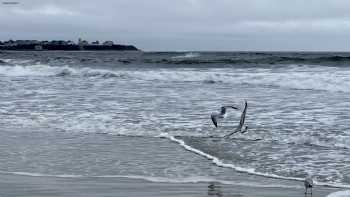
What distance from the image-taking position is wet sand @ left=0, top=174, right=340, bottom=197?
6027 mm

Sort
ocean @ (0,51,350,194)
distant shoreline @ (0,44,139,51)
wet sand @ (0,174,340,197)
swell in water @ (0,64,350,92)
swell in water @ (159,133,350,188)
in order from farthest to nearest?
distant shoreline @ (0,44,139,51), swell in water @ (0,64,350,92), ocean @ (0,51,350,194), swell in water @ (159,133,350,188), wet sand @ (0,174,340,197)

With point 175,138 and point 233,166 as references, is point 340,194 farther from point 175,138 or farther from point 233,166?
point 175,138

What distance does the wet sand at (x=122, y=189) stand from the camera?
603 cm

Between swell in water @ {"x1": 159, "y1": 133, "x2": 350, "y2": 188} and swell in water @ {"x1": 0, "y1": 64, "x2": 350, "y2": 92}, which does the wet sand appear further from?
swell in water @ {"x1": 0, "y1": 64, "x2": 350, "y2": 92}

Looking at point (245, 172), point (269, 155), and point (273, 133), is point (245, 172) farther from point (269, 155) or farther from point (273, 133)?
point (273, 133)

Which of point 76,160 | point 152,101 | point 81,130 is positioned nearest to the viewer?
point 76,160

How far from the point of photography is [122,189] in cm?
624

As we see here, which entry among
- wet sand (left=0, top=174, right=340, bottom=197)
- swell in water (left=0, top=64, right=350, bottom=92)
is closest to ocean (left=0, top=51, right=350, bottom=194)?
wet sand (left=0, top=174, right=340, bottom=197)

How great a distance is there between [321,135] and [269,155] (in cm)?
168

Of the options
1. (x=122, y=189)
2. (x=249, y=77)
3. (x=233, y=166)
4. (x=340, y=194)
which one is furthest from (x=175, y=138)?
(x=249, y=77)

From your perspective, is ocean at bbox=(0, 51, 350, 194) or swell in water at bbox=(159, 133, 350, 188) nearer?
swell in water at bbox=(159, 133, 350, 188)

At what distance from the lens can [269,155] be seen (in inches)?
324

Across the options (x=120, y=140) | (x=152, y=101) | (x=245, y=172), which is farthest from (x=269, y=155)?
(x=152, y=101)

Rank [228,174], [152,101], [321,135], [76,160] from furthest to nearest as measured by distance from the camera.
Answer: [152,101]
[321,135]
[76,160]
[228,174]
